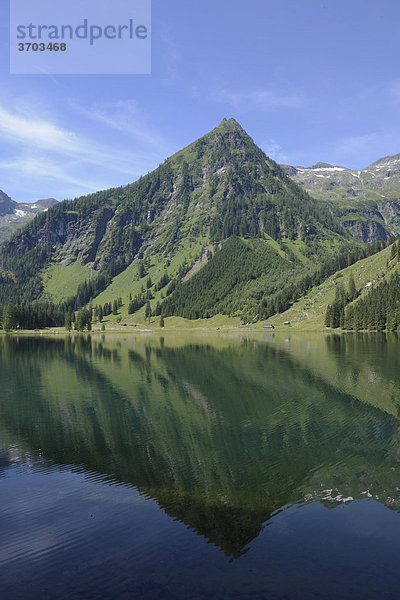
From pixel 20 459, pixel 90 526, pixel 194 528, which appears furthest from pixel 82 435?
pixel 194 528

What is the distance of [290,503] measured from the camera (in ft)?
80.4

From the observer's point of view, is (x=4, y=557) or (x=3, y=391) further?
(x=3, y=391)

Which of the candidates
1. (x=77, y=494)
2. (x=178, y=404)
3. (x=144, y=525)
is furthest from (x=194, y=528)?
(x=178, y=404)

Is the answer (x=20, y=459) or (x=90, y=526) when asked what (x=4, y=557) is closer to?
(x=90, y=526)

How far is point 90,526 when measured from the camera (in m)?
22.0

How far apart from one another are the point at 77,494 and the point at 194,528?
9.55m

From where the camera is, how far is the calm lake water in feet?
56.3

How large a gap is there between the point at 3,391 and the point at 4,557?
50.7 meters

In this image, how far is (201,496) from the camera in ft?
82.9

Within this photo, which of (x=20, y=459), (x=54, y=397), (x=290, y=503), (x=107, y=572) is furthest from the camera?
(x=54, y=397)

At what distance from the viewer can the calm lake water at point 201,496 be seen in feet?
56.3

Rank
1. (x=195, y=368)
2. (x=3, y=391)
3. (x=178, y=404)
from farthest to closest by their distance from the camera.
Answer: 1. (x=195, y=368)
2. (x=3, y=391)
3. (x=178, y=404)

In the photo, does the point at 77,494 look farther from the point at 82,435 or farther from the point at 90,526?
the point at 82,435

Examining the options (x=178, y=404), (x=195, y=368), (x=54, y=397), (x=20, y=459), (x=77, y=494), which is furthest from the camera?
(x=195, y=368)
